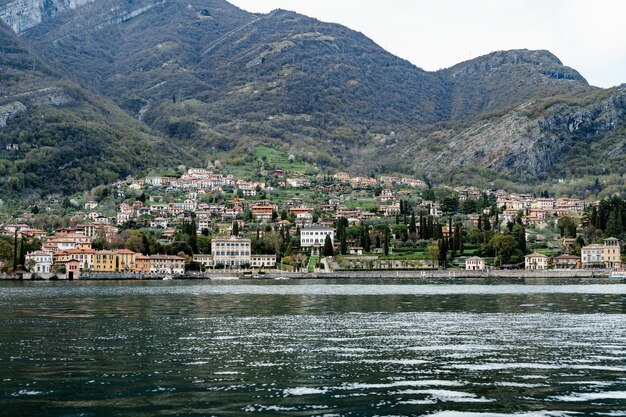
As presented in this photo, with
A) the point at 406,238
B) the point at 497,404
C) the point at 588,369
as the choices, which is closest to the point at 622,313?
the point at 588,369

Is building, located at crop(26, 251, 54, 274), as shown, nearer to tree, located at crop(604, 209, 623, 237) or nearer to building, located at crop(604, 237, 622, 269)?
building, located at crop(604, 237, 622, 269)

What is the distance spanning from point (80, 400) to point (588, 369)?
15842mm

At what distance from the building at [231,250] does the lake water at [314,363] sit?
10199 cm

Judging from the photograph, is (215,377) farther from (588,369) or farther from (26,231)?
(26,231)

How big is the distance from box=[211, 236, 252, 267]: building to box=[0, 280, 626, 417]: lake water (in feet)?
335

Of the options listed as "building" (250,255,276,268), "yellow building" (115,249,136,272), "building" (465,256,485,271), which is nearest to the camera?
"building" (465,256,485,271)

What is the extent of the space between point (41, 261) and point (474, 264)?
70115 millimetres

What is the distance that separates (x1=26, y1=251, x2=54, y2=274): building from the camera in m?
135

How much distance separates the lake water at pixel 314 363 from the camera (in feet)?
70.6

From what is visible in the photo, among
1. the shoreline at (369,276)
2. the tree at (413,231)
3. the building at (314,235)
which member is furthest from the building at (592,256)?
the building at (314,235)

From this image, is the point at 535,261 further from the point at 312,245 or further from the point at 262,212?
the point at 262,212

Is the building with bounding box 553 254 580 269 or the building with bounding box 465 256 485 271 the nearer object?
the building with bounding box 465 256 485 271

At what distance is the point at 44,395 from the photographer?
74.5ft

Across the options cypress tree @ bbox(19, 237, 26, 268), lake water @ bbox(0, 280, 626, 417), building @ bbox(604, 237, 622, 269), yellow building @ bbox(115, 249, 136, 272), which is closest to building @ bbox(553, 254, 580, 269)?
building @ bbox(604, 237, 622, 269)
